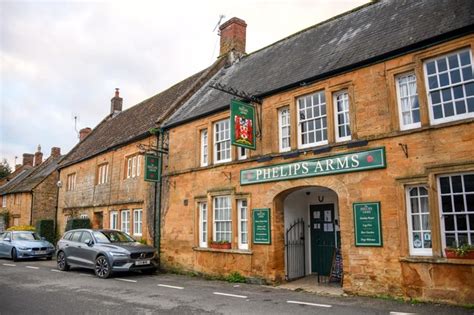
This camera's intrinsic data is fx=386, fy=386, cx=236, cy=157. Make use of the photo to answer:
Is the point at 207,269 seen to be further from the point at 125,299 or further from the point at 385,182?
the point at 385,182

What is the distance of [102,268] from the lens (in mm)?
13156

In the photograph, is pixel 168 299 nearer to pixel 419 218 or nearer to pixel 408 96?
pixel 419 218

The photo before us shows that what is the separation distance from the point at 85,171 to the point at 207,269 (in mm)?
13864

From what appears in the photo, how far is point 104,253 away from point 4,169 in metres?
49.3

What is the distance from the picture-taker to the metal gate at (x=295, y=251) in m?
12.1

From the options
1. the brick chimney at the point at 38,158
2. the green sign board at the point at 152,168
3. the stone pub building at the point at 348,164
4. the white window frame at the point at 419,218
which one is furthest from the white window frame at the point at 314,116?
the brick chimney at the point at 38,158

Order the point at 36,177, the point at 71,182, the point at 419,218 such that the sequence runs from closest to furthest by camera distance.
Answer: the point at 419,218 < the point at 71,182 < the point at 36,177

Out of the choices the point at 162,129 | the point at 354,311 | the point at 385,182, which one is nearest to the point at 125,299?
the point at 354,311

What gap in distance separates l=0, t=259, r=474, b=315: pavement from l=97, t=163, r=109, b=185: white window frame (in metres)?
9.12

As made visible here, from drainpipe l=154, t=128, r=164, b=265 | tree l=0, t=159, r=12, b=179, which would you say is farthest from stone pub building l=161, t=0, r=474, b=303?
tree l=0, t=159, r=12, b=179

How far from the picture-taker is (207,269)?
13562mm

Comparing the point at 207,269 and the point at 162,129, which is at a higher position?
the point at 162,129

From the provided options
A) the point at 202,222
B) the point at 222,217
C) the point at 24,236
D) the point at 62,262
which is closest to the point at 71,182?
the point at 24,236

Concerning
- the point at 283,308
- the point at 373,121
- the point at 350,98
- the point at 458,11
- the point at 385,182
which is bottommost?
the point at 283,308
